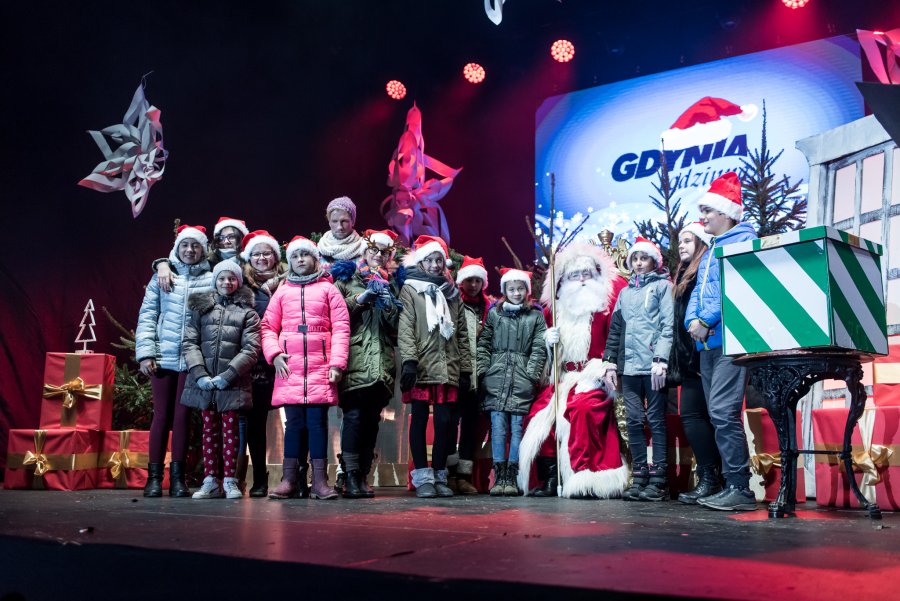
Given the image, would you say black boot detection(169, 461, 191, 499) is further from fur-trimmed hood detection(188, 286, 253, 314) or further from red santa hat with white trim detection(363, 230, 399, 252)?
red santa hat with white trim detection(363, 230, 399, 252)

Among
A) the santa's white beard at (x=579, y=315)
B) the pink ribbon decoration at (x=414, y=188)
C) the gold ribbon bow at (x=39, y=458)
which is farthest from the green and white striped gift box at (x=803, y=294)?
the pink ribbon decoration at (x=414, y=188)

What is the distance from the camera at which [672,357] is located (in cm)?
402

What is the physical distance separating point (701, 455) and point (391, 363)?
168 centimetres

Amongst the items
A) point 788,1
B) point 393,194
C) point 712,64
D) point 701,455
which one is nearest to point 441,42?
point 393,194

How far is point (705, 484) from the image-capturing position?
3889mm

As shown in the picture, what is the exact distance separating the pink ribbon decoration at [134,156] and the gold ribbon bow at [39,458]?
207 cm

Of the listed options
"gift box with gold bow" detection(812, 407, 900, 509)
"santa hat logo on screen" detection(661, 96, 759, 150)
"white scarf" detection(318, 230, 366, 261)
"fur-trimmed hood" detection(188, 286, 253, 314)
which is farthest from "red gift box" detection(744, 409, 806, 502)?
"santa hat logo on screen" detection(661, 96, 759, 150)

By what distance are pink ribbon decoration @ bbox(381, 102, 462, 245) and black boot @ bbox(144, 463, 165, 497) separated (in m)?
5.68

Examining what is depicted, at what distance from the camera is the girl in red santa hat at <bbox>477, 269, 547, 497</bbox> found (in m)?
4.61

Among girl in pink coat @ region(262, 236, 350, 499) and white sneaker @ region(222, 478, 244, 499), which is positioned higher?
girl in pink coat @ region(262, 236, 350, 499)

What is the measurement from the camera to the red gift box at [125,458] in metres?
5.55

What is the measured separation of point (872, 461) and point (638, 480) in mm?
1094

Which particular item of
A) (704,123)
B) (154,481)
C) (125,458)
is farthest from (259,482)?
(704,123)

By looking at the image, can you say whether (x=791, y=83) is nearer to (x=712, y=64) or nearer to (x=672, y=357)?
(x=712, y=64)
